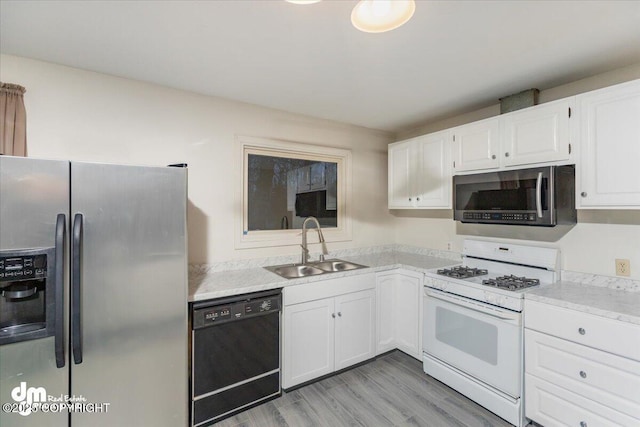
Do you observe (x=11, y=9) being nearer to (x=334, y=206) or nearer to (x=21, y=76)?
(x=21, y=76)

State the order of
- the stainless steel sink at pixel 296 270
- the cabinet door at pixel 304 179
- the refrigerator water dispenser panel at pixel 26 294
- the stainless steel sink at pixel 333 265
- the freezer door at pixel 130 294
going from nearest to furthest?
the refrigerator water dispenser panel at pixel 26 294, the freezer door at pixel 130 294, the stainless steel sink at pixel 296 270, the stainless steel sink at pixel 333 265, the cabinet door at pixel 304 179

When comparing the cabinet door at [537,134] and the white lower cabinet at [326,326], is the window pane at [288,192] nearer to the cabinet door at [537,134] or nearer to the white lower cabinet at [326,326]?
the white lower cabinet at [326,326]

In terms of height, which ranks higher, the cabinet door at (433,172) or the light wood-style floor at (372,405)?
the cabinet door at (433,172)

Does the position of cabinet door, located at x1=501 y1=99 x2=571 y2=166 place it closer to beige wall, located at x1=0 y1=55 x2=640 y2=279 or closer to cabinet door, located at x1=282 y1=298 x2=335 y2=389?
beige wall, located at x1=0 y1=55 x2=640 y2=279

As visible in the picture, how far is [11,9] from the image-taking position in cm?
142

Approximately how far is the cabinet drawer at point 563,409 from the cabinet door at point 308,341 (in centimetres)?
143

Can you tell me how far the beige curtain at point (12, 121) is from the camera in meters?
1.79

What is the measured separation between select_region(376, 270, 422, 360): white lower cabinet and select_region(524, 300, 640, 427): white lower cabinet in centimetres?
93

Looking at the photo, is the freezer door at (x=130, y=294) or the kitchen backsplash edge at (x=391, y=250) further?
the kitchen backsplash edge at (x=391, y=250)

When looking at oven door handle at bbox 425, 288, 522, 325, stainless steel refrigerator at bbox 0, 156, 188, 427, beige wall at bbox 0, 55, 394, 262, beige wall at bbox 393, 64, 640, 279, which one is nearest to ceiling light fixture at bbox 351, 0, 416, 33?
stainless steel refrigerator at bbox 0, 156, 188, 427

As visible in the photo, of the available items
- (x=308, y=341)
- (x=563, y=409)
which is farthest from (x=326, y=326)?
(x=563, y=409)

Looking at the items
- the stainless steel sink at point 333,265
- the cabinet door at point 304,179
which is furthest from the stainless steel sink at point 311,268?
the cabinet door at point 304,179

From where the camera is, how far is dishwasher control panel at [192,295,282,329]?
6.17 feet

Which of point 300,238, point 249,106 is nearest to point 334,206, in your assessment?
point 300,238
